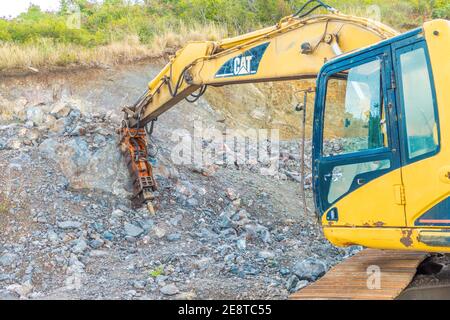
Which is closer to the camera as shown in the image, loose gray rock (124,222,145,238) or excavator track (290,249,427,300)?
excavator track (290,249,427,300)

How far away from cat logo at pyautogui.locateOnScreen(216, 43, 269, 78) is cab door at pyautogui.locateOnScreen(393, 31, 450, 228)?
7.83ft

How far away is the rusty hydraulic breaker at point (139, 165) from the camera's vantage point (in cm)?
814

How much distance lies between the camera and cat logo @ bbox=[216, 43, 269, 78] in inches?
242

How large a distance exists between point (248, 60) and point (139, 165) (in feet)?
9.36

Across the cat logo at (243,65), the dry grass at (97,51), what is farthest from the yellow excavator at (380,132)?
the dry grass at (97,51)

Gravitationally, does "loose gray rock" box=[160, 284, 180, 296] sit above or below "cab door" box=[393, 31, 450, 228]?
below

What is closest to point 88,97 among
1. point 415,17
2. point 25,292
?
point 25,292

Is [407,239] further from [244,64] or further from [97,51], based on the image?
[97,51]

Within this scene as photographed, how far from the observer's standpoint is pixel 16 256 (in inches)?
261

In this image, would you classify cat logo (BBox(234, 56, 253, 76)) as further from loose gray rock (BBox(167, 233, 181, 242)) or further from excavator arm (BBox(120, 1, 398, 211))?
loose gray rock (BBox(167, 233, 181, 242))

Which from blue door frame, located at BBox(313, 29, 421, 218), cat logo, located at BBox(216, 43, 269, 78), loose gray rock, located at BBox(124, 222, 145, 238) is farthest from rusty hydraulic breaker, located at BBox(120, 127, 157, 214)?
blue door frame, located at BBox(313, 29, 421, 218)

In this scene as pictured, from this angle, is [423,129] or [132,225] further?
[132,225]

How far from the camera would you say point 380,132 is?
4078 mm

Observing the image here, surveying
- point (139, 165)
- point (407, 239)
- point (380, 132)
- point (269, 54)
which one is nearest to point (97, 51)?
point (139, 165)
